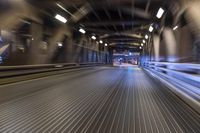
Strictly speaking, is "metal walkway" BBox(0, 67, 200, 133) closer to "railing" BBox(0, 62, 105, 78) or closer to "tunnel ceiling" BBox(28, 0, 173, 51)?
"railing" BBox(0, 62, 105, 78)

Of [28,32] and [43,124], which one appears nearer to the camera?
[43,124]

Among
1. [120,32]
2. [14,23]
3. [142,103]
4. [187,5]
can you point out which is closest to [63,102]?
[142,103]

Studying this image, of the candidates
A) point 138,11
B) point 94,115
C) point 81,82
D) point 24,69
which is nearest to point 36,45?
point 24,69

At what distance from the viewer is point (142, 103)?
5.79 metres

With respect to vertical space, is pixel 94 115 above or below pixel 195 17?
below

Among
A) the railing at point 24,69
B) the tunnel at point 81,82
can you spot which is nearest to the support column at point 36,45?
the tunnel at point 81,82

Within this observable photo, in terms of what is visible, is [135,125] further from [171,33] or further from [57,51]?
[57,51]

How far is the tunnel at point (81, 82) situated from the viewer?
13.3 feet

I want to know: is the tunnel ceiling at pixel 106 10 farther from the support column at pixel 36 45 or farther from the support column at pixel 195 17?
the support column at pixel 195 17

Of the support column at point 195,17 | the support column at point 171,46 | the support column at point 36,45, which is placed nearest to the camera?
the support column at point 195,17

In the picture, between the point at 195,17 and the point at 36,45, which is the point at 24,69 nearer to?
the point at 36,45

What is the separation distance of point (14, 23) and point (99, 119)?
22.9 feet

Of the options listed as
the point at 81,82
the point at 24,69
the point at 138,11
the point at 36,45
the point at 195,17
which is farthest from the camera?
the point at 138,11

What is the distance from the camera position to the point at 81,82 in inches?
400
